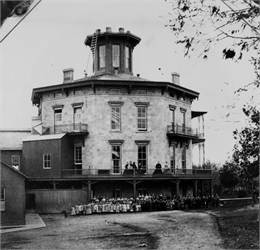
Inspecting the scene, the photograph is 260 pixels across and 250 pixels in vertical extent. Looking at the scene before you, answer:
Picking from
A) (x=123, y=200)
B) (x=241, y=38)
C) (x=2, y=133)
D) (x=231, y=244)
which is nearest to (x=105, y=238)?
(x=231, y=244)

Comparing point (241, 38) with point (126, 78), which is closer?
point (241, 38)

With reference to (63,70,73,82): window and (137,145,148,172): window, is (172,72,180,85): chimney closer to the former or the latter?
(137,145,148,172): window

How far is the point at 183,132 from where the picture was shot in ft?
126

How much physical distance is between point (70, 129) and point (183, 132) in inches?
377

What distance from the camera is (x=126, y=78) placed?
124ft

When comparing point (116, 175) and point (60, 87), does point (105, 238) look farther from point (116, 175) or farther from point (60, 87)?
point (60, 87)

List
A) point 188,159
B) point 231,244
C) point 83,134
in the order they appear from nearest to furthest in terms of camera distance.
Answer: point 231,244, point 83,134, point 188,159

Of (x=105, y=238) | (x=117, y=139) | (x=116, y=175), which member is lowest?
(x=105, y=238)

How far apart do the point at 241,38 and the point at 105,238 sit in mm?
9325

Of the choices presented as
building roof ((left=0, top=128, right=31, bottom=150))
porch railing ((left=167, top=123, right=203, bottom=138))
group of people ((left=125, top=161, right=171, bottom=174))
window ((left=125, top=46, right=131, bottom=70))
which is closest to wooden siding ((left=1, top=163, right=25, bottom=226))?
group of people ((left=125, top=161, right=171, bottom=174))

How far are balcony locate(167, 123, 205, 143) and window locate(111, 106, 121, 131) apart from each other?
13.7 feet

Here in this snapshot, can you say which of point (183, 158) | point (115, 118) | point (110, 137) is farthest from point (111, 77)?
point (183, 158)

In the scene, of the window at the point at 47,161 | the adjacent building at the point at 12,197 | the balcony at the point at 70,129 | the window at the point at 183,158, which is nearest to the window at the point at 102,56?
the balcony at the point at 70,129

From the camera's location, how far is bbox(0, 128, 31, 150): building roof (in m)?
35.7
